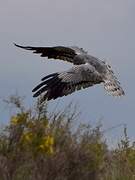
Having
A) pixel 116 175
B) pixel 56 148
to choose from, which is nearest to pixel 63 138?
pixel 56 148

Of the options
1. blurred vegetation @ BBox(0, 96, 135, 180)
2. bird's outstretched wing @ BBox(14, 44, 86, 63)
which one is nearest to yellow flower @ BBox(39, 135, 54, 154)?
blurred vegetation @ BBox(0, 96, 135, 180)

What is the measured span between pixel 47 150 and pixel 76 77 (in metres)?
1.96

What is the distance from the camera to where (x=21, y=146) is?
10.5 m

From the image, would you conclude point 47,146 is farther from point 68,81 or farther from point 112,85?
point 112,85

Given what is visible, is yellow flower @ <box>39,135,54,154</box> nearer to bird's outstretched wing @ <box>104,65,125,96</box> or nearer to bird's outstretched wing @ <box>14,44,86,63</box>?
bird's outstretched wing @ <box>104,65,125,96</box>

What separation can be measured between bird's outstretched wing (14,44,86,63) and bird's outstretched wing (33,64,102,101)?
1.01 m

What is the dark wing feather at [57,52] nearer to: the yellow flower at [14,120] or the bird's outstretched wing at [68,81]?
the bird's outstretched wing at [68,81]

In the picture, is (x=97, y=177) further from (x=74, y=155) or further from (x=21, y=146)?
(x=21, y=146)

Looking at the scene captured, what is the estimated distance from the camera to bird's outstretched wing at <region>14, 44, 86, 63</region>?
13570 millimetres

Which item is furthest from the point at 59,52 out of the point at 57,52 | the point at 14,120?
the point at 14,120

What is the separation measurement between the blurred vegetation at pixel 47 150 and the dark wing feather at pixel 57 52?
1833mm

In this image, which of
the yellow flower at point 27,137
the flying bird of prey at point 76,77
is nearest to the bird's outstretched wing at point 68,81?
the flying bird of prey at point 76,77

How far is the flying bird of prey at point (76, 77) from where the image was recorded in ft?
38.0

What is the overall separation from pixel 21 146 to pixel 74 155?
745 mm
